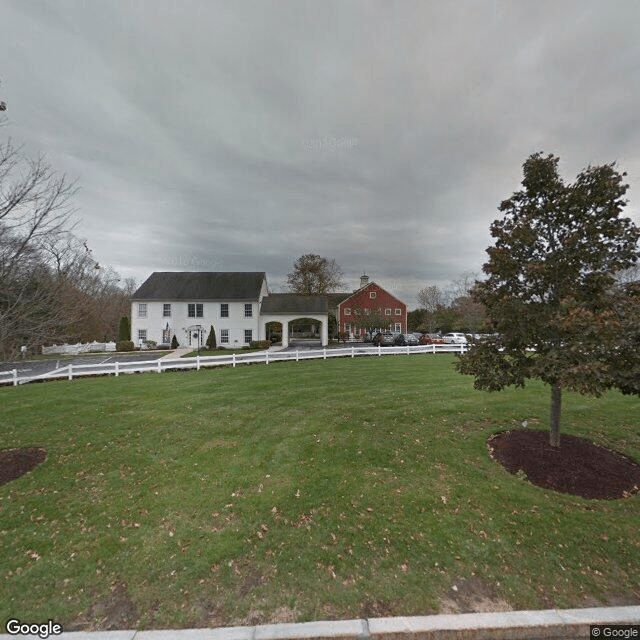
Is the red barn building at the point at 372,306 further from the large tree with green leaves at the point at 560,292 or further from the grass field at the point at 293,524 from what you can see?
the large tree with green leaves at the point at 560,292

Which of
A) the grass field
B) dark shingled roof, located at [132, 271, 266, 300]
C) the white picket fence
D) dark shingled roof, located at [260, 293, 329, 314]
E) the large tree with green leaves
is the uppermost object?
dark shingled roof, located at [132, 271, 266, 300]

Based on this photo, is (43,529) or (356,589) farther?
(43,529)

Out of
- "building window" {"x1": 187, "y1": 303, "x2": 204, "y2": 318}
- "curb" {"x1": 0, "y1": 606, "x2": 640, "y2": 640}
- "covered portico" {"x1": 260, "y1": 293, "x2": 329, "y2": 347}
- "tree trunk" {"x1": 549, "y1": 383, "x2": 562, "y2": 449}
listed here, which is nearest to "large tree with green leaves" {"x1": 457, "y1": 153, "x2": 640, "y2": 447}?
"tree trunk" {"x1": 549, "y1": 383, "x2": 562, "y2": 449}

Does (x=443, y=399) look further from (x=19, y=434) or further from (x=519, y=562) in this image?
(x=19, y=434)

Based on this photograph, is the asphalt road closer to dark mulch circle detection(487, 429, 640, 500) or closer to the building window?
the building window

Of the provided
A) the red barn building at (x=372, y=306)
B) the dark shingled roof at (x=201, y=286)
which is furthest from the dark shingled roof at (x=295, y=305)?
the red barn building at (x=372, y=306)

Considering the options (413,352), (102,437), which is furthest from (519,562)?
(413,352)

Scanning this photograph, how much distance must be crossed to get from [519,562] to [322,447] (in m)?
3.46

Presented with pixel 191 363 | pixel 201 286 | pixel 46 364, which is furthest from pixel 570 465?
pixel 201 286

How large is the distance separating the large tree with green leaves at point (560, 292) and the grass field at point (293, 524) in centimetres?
179

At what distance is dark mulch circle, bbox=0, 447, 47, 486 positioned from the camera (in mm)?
5211

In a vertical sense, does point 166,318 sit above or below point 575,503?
above

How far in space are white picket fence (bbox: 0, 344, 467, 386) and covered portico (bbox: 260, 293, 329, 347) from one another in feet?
30.8

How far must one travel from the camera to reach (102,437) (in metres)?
6.71
